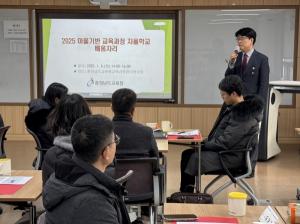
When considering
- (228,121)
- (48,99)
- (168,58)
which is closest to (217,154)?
(228,121)

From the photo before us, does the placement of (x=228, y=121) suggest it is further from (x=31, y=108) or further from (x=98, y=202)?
(x=98, y=202)

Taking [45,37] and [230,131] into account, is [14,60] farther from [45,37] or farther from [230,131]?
[230,131]

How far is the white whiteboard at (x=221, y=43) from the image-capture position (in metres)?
7.46

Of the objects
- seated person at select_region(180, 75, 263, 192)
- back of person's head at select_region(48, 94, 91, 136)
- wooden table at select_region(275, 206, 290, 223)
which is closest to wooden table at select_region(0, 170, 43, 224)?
back of person's head at select_region(48, 94, 91, 136)

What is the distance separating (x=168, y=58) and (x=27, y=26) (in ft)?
7.88

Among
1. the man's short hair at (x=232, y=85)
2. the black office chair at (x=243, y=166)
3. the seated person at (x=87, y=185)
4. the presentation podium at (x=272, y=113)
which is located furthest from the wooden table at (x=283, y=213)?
the presentation podium at (x=272, y=113)

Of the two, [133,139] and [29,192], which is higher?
[133,139]

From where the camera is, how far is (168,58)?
7.68m

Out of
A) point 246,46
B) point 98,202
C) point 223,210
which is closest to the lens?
point 98,202

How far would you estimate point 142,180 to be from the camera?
321 centimetres

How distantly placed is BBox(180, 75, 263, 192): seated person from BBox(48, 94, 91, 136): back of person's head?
5.26ft

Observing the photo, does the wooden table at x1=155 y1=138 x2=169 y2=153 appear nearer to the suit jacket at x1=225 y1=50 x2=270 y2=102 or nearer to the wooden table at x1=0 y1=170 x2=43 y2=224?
the wooden table at x1=0 y1=170 x2=43 y2=224

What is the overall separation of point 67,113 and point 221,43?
527 cm

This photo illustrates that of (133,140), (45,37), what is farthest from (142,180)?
(45,37)
